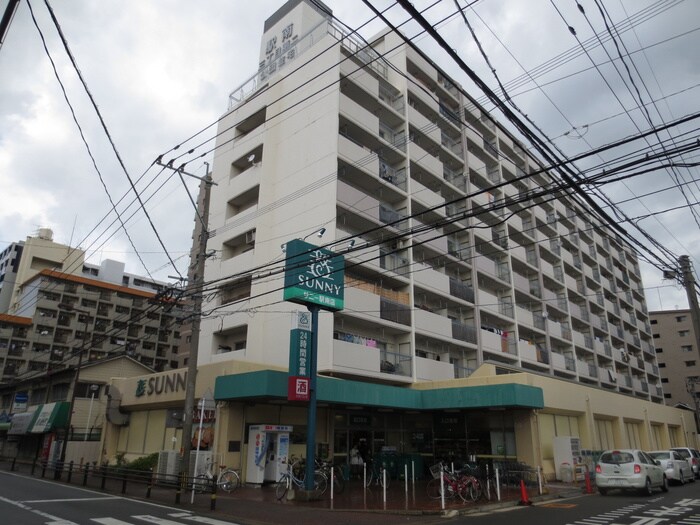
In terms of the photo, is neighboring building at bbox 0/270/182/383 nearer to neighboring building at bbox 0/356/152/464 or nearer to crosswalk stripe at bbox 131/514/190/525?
neighboring building at bbox 0/356/152/464

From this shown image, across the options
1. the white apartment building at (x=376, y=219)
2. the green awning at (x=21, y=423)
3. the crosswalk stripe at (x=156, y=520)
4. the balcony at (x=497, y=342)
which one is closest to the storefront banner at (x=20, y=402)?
the green awning at (x=21, y=423)

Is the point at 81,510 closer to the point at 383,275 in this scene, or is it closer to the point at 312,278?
the point at 312,278

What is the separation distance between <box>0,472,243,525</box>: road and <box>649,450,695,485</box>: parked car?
19.2 m

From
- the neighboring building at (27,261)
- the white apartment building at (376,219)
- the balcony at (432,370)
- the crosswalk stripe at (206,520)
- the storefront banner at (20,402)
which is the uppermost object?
the neighboring building at (27,261)

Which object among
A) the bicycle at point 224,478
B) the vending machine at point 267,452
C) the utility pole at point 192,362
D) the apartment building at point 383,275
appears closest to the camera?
the utility pole at point 192,362

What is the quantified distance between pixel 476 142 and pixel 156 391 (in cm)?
3005

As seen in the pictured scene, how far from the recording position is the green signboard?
16156 millimetres

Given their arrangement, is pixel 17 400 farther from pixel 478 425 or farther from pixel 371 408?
pixel 478 425

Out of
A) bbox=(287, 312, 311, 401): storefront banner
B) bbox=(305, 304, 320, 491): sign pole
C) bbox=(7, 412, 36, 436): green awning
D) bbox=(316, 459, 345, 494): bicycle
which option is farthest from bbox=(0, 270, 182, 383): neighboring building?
bbox=(305, 304, 320, 491): sign pole

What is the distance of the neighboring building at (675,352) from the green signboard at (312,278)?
76752mm

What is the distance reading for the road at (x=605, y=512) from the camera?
11133 mm

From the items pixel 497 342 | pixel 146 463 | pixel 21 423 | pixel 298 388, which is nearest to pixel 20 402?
pixel 21 423

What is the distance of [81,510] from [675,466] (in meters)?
22.7

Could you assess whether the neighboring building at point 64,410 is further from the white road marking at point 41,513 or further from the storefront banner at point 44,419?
the white road marking at point 41,513
